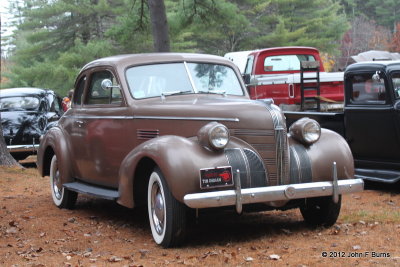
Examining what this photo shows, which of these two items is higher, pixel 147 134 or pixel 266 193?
pixel 147 134

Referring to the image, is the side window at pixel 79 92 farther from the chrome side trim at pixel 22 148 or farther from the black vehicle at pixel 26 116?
the chrome side trim at pixel 22 148

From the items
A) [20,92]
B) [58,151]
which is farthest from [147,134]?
[20,92]

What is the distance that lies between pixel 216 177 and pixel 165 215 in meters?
0.61

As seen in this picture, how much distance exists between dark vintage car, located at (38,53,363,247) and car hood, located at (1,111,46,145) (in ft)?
22.1

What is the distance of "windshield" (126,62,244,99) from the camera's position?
24.6 ft

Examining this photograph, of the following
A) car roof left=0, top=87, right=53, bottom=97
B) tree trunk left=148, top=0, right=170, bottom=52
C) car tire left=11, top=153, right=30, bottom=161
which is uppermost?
tree trunk left=148, top=0, right=170, bottom=52

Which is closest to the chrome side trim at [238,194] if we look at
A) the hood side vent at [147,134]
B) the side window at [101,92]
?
the hood side vent at [147,134]

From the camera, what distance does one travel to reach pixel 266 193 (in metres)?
6.09

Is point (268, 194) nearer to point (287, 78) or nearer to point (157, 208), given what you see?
point (157, 208)

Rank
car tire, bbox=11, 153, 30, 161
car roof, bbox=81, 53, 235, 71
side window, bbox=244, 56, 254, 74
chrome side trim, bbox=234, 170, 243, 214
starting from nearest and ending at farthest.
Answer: chrome side trim, bbox=234, 170, 243, 214 < car roof, bbox=81, 53, 235, 71 < car tire, bbox=11, 153, 30, 161 < side window, bbox=244, 56, 254, 74

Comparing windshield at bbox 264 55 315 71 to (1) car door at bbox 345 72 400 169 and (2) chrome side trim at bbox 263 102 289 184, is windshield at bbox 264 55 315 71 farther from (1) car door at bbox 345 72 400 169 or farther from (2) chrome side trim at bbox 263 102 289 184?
(2) chrome side trim at bbox 263 102 289 184

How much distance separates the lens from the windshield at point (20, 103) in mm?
15697

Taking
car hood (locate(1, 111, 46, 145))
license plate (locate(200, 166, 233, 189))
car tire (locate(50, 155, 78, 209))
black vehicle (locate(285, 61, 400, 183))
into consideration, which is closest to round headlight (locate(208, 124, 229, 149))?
license plate (locate(200, 166, 233, 189))

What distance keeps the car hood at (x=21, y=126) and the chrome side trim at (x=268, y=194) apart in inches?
383
